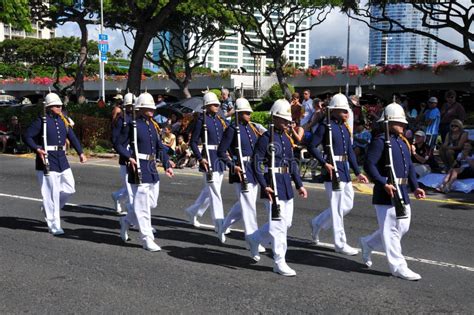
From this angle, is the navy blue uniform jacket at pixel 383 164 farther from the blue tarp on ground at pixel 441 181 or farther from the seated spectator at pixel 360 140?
the seated spectator at pixel 360 140

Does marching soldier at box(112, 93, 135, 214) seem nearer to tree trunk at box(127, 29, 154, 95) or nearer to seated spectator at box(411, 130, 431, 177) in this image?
seated spectator at box(411, 130, 431, 177)

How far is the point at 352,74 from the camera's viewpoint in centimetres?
3803

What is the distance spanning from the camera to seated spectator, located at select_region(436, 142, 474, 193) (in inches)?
476

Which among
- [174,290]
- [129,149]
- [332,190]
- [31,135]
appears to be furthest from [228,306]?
[31,135]

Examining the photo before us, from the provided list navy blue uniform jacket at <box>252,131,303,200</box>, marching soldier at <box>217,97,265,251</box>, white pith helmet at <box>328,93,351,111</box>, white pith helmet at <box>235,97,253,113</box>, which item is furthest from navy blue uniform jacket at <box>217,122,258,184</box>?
white pith helmet at <box>328,93,351,111</box>

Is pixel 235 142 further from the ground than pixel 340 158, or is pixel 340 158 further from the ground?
pixel 235 142

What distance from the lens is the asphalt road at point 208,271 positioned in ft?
17.7

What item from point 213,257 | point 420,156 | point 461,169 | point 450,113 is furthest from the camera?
point 450,113

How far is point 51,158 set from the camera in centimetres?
814

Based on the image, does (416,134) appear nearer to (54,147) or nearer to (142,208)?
(142,208)

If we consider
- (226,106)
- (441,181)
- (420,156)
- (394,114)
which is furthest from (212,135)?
(420,156)

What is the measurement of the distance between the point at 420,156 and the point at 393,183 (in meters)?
7.36

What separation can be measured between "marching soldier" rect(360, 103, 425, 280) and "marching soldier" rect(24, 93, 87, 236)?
4.56 metres

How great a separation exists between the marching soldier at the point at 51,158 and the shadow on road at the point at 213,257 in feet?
6.28
